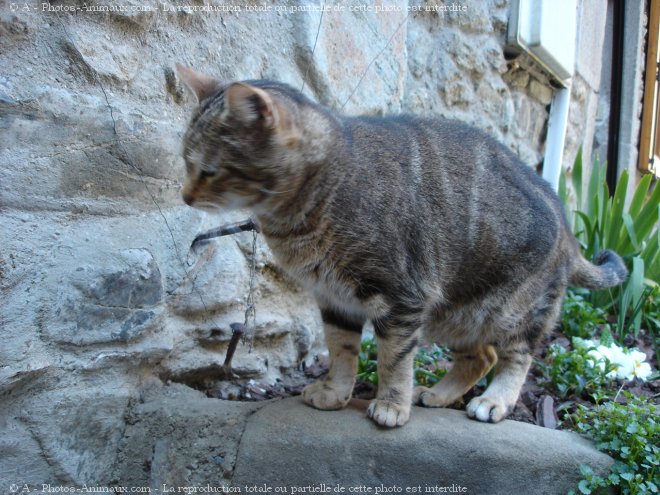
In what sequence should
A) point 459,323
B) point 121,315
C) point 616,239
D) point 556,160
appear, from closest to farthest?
point 121,315 < point 459,323 < point 616,239 < point 556,160

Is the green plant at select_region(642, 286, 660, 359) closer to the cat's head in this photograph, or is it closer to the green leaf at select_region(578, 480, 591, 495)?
the green leaf at select_region(578, 480, 591, 495)

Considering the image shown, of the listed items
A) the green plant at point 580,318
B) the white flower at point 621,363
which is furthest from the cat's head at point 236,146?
the green plant at point 580,318

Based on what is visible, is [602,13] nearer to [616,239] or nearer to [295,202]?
[616,239]

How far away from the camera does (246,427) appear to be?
2.00 m

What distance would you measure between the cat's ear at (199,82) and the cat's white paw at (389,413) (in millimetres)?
1171

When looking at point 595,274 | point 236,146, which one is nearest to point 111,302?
point 236,146

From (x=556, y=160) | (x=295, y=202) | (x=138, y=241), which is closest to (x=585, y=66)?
(x=556, y=160)

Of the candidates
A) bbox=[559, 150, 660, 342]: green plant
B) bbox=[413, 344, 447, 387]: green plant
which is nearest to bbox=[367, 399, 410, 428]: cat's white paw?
bbox=[413, 344, 447, 387]: green plant

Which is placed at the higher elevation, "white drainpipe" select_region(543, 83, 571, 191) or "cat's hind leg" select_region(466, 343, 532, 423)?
"white drainpipe" select_region(543, 83, 571, 191)

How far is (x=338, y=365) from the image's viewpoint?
222 cm

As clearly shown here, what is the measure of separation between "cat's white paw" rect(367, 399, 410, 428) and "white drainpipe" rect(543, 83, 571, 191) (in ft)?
9.43

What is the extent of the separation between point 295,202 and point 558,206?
1.23 m

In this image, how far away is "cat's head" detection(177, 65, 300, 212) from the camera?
181cm

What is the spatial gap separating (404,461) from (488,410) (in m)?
0.42
